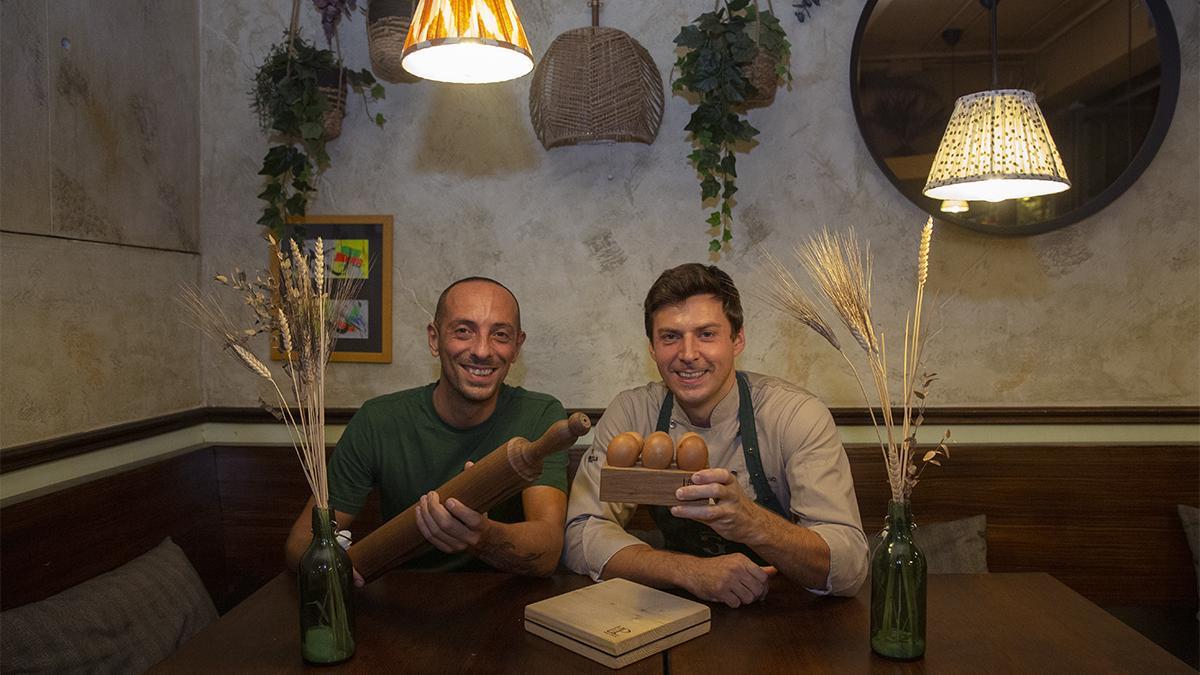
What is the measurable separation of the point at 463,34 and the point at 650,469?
3.20 ft

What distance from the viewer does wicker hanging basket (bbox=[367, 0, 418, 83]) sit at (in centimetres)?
301

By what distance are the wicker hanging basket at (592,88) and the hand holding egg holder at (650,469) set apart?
1494 mm

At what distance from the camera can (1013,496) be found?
311cm

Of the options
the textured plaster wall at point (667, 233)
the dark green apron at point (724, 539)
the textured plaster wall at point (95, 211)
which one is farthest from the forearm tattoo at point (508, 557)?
the textured plaster wall at point (95, 211)

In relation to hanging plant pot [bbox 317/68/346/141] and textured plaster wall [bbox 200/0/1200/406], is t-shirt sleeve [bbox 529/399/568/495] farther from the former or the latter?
hanging plant pot [bbox 317/68/346/141]

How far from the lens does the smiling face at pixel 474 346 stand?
8.14 ft

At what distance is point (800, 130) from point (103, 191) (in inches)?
92.7

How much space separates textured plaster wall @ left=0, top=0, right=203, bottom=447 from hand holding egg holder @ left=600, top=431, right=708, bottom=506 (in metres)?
1.77

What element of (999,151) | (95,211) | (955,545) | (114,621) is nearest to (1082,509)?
(955,545)

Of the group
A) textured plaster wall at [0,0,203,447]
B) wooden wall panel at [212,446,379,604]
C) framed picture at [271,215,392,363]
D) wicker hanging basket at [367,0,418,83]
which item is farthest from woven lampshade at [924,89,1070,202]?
textured plaster wall at [0,0,203,447]

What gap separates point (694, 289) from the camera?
2.36 meters

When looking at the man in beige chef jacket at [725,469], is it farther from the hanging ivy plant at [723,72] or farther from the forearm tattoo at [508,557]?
the hanging ivy plant at [723,72]

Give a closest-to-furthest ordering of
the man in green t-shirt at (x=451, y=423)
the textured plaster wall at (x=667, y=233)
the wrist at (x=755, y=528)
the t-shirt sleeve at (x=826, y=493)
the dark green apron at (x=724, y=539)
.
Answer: the wrist at (x=755, y=528)
the t-shirt sleeve at (x=826, y=493)
the dark green apron at (x=724, y=539)
the man in green t-shirt at (x=451, y=423)
the textured plaster wall at (x=667, y=233)

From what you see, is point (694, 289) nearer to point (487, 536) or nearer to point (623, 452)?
point (623, 452)
